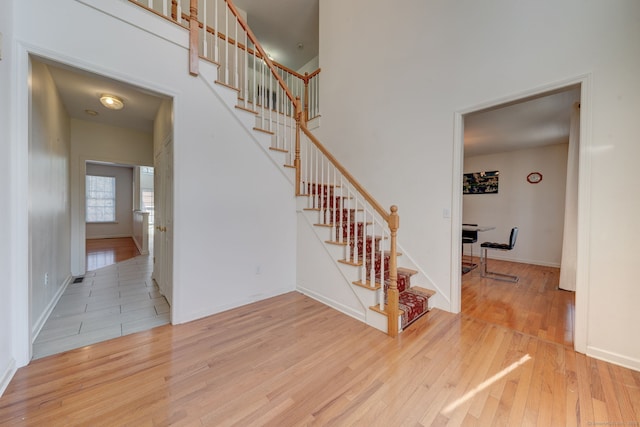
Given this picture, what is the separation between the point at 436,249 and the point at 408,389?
1680 millimetres

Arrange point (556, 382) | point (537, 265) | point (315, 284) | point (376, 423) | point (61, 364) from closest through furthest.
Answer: point (376, 423)
point (556, 382)
point (61, 364)
point (315, 284)
point (537, 265)

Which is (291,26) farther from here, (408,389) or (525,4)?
(408,389)

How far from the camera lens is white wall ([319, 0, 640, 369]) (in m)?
1.84

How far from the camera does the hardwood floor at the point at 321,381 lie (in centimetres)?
138

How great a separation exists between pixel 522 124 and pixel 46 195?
21.4 feet

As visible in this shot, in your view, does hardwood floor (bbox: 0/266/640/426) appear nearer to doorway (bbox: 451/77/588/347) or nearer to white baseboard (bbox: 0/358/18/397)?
white baseboard (bbox: 0/358/18/397)

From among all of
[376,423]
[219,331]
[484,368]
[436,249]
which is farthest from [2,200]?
[436,249]

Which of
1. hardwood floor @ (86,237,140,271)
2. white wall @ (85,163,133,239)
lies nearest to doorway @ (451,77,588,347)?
hardwood floor @ (86,237,140,271)

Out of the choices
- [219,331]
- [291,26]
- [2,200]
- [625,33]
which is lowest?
[219,331]

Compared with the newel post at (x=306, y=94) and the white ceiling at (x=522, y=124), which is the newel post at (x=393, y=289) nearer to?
the white ceiling at (x=522, y=124)

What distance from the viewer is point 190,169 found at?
248 cm

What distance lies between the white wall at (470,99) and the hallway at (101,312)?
3211 millimetres

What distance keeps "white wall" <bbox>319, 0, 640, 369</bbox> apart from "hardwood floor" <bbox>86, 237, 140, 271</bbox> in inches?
203

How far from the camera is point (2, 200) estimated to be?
5.08 feet
